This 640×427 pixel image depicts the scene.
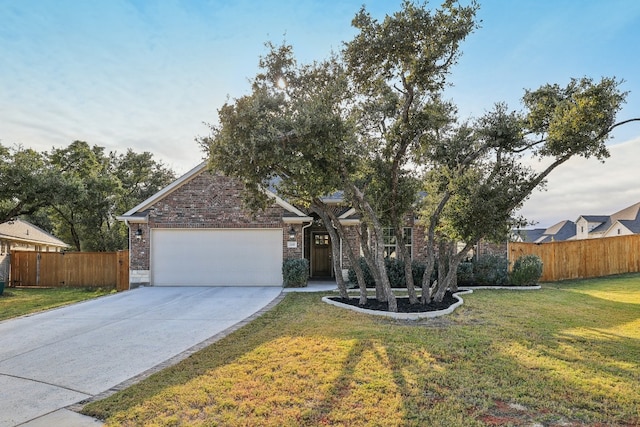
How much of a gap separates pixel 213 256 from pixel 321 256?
17.6 ft

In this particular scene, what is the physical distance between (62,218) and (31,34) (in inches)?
791

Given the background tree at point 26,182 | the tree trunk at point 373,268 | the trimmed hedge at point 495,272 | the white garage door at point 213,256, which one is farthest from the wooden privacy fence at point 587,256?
the background tree at point 26,182

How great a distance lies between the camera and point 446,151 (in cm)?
1109

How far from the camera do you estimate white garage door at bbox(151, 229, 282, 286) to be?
15.2 metres

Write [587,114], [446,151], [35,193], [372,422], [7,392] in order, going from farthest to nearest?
[35,193] < [446,151] < [587,114] < [7,392] < [372,422]

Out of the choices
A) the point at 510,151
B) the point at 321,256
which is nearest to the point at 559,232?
the point at 321,256

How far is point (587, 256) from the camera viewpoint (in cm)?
1792

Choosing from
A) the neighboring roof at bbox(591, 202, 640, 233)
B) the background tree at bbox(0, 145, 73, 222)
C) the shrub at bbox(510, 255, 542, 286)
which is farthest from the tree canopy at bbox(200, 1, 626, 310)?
the neighboring roof at bbox(591, 202, 640, 233)

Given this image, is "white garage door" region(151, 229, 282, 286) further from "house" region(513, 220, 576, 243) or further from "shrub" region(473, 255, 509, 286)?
"house" region(513, 220, 576, 243)

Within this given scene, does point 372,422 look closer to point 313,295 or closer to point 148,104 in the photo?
point 313,295

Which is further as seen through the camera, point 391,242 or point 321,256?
point 321,256

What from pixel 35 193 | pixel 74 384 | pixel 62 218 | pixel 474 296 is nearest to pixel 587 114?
pixel 474 296

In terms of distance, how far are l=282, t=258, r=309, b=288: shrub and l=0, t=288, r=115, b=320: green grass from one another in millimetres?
6562

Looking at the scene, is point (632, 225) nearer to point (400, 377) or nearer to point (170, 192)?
point (170, 192)
